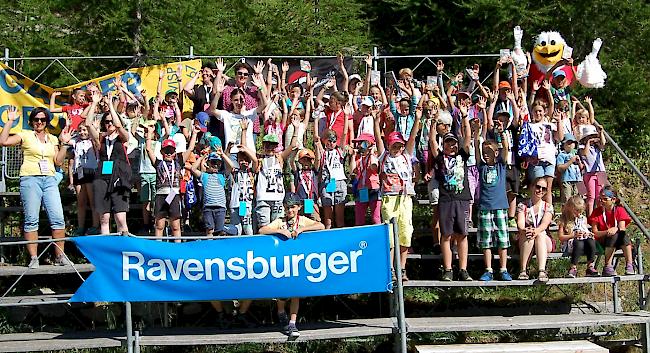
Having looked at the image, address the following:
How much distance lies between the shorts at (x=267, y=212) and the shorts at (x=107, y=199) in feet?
5.66

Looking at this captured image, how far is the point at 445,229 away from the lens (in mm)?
10383

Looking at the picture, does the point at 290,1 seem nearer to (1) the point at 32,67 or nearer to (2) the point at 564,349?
(1) the point at 32,67

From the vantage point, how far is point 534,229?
10.5 meters

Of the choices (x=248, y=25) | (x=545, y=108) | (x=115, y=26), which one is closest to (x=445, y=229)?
(x=545, y=108)

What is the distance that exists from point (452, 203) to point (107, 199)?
4.12 metres

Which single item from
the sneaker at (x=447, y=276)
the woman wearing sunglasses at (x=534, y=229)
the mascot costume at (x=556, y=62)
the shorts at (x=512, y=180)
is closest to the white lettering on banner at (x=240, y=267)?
the sneaker at (x=447, y=276)

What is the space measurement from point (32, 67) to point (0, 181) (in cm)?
443

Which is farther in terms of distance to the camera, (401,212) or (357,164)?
(357,164)

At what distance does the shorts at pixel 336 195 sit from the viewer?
10.8m

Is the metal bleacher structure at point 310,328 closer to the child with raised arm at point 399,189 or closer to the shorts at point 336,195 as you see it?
the child with raised arm at point 399,189

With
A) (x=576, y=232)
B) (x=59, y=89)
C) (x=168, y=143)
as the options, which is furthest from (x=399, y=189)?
(x=59, y=89)

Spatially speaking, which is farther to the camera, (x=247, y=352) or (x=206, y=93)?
(x=206, y=93)

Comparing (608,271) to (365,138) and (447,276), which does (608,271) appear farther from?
(365,138)

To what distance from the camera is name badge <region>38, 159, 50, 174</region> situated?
33.9ft
